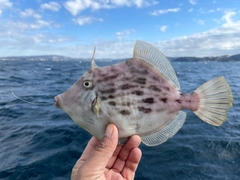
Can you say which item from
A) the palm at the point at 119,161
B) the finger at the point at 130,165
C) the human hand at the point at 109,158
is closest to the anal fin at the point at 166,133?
the human hand at the point at 109,158

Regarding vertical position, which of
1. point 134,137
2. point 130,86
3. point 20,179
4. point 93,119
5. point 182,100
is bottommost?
point 20,179

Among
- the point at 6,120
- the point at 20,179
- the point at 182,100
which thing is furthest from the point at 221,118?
the point at 6,120

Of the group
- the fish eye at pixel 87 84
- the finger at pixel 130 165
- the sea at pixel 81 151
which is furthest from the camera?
the sea at pixel 81 151

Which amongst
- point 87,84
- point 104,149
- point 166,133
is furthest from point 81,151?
point 87,84

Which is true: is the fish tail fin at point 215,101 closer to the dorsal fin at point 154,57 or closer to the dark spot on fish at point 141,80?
the dorsal fin at point 154,57

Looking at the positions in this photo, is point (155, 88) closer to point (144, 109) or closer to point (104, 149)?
point (144, 109)

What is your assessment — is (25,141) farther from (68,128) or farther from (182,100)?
(182,100)

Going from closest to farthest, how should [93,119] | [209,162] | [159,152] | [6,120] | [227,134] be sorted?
[93,119] → [209,162] → [159,152] → [227,134] → [6,120]
